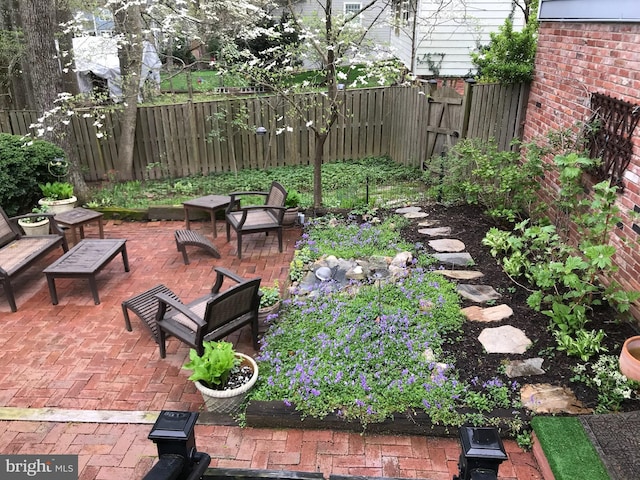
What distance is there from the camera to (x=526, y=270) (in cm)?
470

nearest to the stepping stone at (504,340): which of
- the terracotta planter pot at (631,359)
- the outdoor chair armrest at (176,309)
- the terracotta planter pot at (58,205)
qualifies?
the terracotta planter pot at (631,359)

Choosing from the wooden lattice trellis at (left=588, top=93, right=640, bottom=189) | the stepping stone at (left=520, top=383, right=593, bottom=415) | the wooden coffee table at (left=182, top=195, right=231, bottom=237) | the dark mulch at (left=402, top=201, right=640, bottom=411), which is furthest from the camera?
the wooden coffee table at (left=182, top=195, right=231, bottom=237)

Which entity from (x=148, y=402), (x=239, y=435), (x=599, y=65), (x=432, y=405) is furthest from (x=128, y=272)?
(x=599, y=65)

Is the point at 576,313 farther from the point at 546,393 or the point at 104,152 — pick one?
the point at 104,152

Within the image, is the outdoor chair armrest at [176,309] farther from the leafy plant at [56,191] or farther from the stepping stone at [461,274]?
the leafy plant at [56,191]

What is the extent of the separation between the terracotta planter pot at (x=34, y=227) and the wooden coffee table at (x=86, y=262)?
1253mm

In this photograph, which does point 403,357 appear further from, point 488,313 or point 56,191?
point 56,191

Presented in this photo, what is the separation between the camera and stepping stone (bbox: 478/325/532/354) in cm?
→ 372

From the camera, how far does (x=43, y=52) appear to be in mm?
6977

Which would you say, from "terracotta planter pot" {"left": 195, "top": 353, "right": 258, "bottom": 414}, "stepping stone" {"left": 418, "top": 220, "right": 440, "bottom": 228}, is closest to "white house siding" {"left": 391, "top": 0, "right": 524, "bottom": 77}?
"stepping stone" {"left": 418, "top": 220, "right": 440, "bottom": 228}

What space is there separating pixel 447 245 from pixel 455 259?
368 mm

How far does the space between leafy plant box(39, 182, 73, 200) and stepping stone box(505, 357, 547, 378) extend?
6.34 m

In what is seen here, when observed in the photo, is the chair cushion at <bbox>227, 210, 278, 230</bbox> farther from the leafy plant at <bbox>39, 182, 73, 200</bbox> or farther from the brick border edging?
the brick border edging

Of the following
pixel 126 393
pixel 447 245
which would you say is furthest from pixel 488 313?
pixel 126 393
